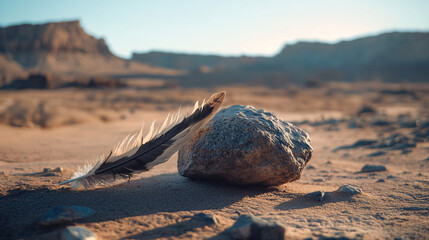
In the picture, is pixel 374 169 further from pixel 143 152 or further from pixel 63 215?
pixel 63 215

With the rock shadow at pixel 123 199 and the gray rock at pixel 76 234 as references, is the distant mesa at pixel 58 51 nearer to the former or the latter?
the rock shadow at pixel 123 199

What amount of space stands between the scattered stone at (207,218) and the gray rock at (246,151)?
72 centimetres

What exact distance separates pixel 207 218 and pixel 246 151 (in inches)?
35.1

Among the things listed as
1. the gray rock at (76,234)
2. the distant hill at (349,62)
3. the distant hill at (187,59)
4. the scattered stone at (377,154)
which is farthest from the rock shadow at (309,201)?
the distant hill at (187,59)

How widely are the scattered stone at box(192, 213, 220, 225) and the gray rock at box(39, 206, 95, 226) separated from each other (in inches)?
37.4

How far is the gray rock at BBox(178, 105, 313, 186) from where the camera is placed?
314 centimetres

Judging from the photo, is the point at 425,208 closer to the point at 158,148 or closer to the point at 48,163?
the point at 158,148

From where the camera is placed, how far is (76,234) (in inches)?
82.0

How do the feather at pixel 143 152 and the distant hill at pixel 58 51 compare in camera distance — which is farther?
the distant hill at pixel 58 51

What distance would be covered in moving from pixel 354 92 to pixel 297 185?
25991 millimetres

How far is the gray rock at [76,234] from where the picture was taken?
6.77 feet

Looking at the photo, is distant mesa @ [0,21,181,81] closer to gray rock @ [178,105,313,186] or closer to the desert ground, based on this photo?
the desert ground

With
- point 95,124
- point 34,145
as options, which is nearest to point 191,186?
point 34,145

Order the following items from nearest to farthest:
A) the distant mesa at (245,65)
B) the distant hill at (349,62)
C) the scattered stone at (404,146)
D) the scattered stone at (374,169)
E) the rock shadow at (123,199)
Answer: the rock shadow at (123,199) < the scattered stone at (374,169) < the scattered stone at (404,146) < the distant mesa at (245,65) < the distant hill at (349,62)
